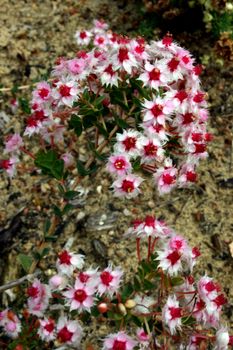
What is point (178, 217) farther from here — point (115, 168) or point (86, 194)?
point (115, 168)

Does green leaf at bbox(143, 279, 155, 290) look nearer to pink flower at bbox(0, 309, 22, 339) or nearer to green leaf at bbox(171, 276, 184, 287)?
green leaf at bbox(171, 276, 184, 287)

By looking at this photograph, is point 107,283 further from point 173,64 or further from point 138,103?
point 173,64

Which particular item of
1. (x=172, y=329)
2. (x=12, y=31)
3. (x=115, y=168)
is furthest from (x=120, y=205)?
(x=12, y=31)

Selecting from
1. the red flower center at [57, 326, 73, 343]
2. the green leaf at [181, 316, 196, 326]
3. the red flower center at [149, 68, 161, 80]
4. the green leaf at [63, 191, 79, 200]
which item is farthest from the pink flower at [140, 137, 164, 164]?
the red flower center at [57, 326, 73, 343]

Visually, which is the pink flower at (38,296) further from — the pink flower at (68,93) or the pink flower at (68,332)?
the pink flower at (68,93)

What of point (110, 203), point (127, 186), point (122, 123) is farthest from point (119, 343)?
point (110, 203)

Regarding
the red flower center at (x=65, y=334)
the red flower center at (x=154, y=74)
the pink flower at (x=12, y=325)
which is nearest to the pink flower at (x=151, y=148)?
the red flower center at (x=154, y=74)
